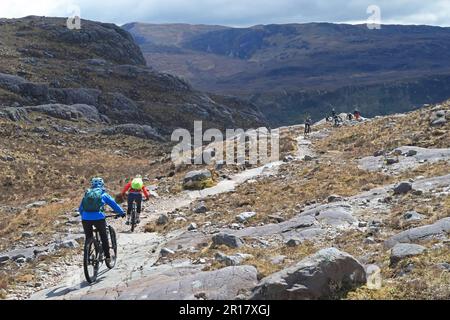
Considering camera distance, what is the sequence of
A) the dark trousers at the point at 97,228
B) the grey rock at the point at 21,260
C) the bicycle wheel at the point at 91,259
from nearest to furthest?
1. the bicycle wheel at the point at 91,259
2. the dark trousers at the point at 97,228
3. the grey rock at the point at 21,260

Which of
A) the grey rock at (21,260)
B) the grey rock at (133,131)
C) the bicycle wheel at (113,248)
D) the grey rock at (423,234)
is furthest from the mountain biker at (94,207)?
the grey rock at (133,131)

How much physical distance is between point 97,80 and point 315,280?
350 feet

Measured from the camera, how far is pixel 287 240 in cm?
1576

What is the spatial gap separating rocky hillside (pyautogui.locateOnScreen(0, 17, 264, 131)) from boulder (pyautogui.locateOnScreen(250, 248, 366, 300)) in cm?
7351

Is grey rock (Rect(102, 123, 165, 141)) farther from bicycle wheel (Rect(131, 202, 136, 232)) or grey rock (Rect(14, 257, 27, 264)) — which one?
grey rock (Rect(14, 257, 27, 264))

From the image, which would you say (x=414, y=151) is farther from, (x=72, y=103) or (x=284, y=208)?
(x=72, y=103)

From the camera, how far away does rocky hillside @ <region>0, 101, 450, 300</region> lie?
1028cm

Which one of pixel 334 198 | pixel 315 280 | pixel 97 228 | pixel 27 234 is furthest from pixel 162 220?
pixel 315 280

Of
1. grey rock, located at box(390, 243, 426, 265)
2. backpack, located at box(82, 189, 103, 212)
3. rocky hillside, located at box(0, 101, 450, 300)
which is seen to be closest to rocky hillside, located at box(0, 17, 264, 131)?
rocky hillside, located at box(0, 101, 450, 300)

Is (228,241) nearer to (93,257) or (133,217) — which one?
(93,257)

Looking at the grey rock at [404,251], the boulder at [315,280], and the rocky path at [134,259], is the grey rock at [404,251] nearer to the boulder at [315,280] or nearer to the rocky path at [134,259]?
the boulder at [315,280]

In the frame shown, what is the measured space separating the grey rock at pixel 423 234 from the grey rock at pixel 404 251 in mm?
989

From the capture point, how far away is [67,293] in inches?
502

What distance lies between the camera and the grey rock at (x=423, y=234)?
1304 centimetres
